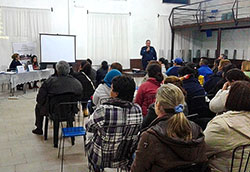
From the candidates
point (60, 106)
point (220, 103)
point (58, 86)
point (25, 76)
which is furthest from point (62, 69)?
point (25, 76)

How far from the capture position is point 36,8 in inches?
353

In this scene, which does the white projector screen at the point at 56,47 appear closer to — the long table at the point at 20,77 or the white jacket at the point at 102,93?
the long table at the point at 20,77

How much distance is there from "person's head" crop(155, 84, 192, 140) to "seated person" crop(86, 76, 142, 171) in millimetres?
463

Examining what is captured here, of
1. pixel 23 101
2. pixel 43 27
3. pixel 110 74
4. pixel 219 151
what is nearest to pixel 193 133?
pixel 219 151

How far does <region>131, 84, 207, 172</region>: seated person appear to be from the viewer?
4.73ft

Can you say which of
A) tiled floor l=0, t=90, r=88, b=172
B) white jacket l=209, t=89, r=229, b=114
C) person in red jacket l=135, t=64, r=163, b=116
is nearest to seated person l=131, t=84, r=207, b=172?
white jacket l=209, t=89, r=229, b=114

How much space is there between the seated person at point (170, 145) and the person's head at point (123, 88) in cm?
62

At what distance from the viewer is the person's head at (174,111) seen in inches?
58.0

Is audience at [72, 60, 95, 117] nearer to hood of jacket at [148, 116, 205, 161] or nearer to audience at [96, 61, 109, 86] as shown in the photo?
audience at [96, 61, 109, 86]

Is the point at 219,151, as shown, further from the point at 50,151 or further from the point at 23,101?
the point at 23,101

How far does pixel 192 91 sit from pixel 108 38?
7199 millimetres

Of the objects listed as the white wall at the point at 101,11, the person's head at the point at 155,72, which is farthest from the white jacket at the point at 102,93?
the white wall at the point at 101,11

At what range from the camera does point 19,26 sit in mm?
8734

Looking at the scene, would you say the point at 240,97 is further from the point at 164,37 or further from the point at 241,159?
the point at 164,37
